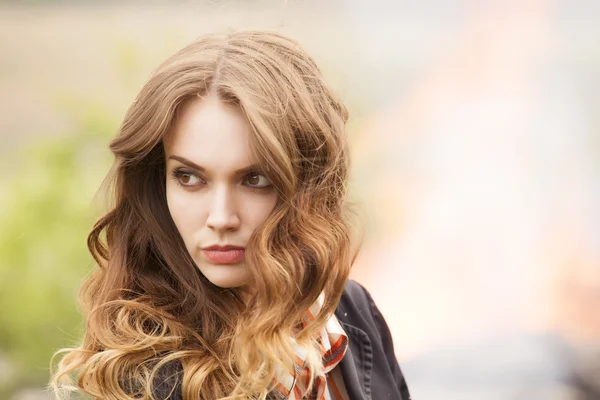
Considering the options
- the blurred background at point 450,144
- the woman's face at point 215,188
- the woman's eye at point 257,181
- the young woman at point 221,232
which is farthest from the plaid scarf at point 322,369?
the blurred background at point 450,144

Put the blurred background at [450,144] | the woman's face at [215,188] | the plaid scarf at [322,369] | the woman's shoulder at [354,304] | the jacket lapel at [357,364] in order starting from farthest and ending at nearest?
the blurred background at [450,144] < the woman's shoulder at [354,304] < the jacket lapel at [357,364] < the plaid scarf at [322,369] < the woman's face at [215,188]

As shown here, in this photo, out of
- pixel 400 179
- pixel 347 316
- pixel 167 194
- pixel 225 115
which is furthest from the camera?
pixel 400 179

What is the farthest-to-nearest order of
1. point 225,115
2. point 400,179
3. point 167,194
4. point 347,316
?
1. point 400,179
2. point 347,316
3. point 167,194
4. point 225,115

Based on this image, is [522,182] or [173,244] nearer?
[173,244]

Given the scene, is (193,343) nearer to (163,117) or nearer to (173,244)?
(173,244)

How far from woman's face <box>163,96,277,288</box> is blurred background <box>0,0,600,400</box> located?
1.94 m

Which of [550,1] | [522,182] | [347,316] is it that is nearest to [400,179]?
[522,182]

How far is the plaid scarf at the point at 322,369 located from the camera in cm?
154

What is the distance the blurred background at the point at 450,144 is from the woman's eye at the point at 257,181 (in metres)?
1.95

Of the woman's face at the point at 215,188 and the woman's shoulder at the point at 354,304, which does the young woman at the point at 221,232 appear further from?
the woman's shoulder at the point at 354,304

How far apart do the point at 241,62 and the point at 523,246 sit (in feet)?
8.76

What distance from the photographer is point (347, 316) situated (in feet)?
6.49

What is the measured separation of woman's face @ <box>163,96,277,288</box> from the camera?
4.62 ft

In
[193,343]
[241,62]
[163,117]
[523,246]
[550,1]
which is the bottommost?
[523,246]
